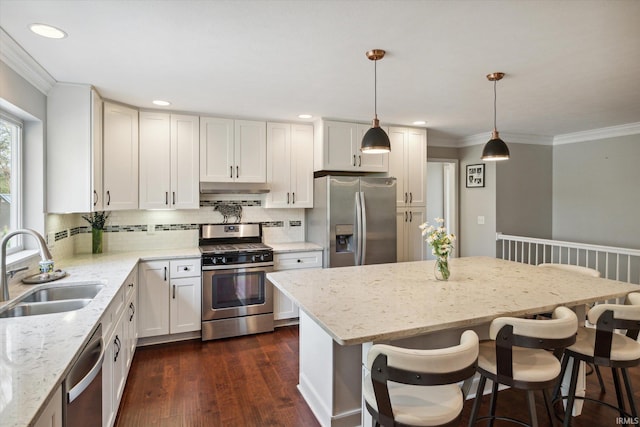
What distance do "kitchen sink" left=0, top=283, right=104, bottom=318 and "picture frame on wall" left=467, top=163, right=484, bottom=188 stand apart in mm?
4922

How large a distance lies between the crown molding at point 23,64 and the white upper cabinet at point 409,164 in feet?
11.3

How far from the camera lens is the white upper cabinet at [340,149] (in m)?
4.26

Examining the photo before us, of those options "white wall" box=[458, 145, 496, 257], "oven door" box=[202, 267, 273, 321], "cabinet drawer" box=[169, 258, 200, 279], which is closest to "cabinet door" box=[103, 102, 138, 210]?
"cabinet drawer" box=[169, 258, 200, 279]

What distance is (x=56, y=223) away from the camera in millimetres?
3178

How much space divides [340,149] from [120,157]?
2.30 m

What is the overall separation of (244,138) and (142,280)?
71.6 inches

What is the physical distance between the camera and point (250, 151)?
4.19m

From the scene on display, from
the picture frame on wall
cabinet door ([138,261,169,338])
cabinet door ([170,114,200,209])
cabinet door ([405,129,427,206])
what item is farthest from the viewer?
the picture frame on wall

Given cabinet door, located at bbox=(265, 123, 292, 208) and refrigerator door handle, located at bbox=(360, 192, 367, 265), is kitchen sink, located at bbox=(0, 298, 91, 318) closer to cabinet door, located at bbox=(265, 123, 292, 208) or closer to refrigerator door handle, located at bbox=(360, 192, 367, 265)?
cabinet door, located at bbox=(265, 123, 292, 208)

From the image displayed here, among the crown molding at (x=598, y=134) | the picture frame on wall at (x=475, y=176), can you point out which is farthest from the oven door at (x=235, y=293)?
the crown molding at (x=598, y=134)

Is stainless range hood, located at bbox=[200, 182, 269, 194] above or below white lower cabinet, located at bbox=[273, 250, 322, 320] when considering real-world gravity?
above

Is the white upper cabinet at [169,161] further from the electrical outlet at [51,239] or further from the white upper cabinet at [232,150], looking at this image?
the electrical outlet at [51,239]

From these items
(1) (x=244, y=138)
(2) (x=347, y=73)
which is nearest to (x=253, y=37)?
(2) (x=347, y=73)

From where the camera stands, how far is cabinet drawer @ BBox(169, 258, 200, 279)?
12.0ft
